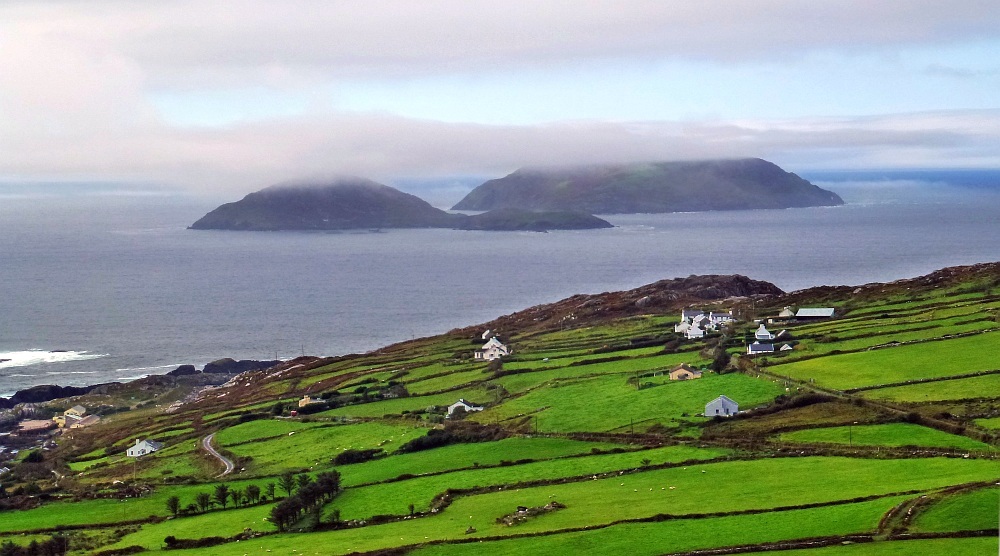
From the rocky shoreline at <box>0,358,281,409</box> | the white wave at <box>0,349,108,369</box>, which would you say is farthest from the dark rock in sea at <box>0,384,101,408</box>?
the white wave at <box>0,349,108,369</box>

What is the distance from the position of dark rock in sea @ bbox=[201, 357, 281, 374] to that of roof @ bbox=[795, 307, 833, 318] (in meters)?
61.8

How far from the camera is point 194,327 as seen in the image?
580 feet

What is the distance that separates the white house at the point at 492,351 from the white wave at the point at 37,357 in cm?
6543

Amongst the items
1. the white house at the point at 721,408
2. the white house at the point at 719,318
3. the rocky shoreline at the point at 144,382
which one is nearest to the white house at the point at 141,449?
the white house at the point at 721,408

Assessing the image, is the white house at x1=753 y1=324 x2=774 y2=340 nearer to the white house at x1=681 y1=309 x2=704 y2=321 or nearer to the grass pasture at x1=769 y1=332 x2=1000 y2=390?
the grass pasture at x1=769 y1=332 x2=1000 y2=390

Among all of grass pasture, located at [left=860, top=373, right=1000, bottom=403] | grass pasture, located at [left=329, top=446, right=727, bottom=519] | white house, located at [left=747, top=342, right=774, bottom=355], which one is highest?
white house, located at [left=747, top=342, right=774, bottom=355]

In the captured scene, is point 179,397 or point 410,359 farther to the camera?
point 179,397

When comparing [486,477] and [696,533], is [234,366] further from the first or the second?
[696,533]

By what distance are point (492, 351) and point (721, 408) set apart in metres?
40.3

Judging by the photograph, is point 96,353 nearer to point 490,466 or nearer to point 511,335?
point 511,335

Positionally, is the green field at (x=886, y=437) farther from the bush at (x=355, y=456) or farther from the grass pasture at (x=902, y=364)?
the bush at (x=355, y=456)

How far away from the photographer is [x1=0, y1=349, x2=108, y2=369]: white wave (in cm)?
14162

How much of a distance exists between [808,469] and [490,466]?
16.1 m

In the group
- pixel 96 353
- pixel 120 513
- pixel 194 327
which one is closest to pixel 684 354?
pixel 120 513
